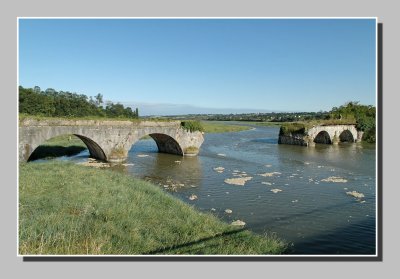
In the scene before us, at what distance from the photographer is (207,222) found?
43.8 ft

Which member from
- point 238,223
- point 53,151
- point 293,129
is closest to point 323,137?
point 293,129

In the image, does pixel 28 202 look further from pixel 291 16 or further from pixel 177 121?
pixel 177 121

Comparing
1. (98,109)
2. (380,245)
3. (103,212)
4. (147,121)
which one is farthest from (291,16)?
(98,109)

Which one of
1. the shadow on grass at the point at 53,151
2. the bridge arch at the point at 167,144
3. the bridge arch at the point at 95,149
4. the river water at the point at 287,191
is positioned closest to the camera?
the river water at the point at 287,191

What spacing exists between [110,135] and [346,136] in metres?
39.7

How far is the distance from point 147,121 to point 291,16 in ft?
81.3

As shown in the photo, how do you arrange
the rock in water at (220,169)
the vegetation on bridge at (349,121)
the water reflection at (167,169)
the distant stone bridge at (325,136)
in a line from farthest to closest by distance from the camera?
1. the vegetation on bridge at (349,121)
2. the distant stone bridge at (325,136)
3. the rock in water at (220,169)
4. the water reflection at (167,169)

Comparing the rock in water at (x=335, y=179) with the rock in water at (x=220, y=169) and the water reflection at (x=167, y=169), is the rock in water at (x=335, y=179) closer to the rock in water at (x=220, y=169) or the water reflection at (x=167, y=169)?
the rock in water at (x=220, y=169)

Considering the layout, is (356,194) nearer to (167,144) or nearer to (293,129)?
(167,144)

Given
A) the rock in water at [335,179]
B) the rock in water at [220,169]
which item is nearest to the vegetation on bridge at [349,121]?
the rock in water at [220,169]

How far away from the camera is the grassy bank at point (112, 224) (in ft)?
29.6

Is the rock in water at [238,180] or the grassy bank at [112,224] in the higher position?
the grassy bank at [112,224]

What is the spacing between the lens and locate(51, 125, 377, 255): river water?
549 inches

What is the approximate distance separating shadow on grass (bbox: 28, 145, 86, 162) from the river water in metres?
1.72
